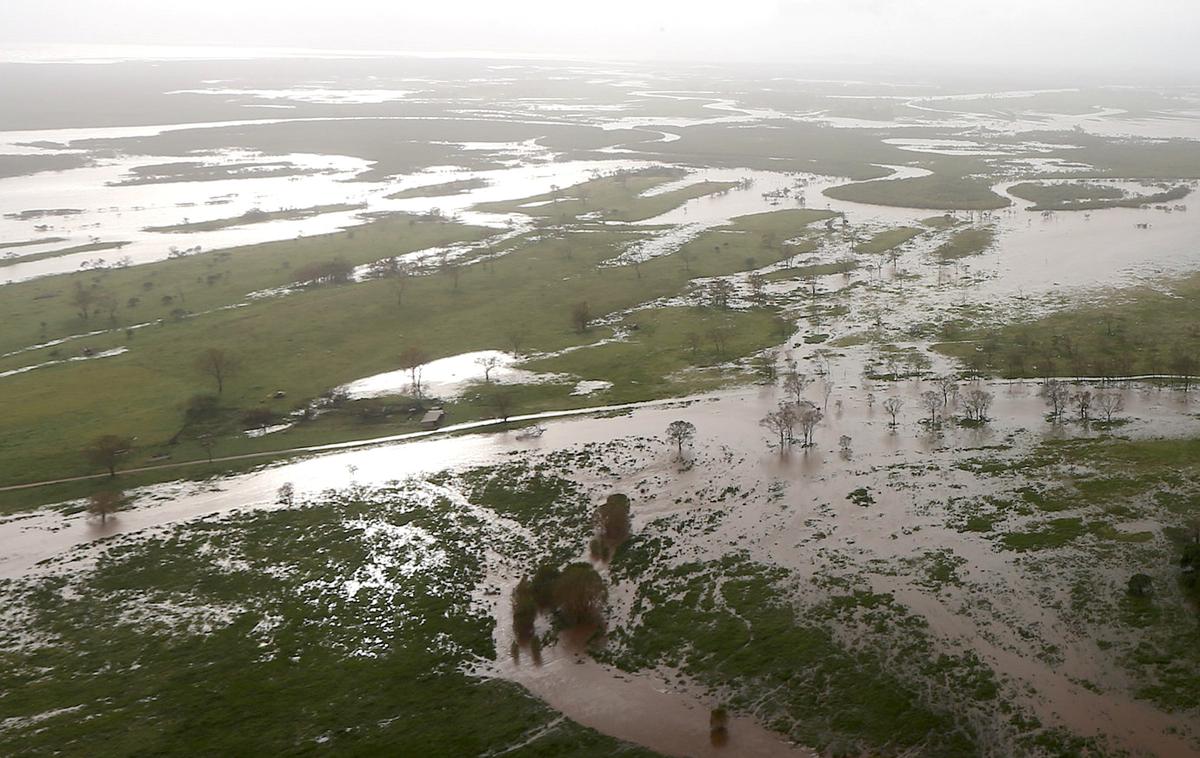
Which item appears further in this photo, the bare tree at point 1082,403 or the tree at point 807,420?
the bare tree at point 1082,403

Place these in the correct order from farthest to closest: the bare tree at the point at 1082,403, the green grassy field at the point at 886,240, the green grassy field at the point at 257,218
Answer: the green grassy field at the point at 257,218 < the green grassy field at the point at 886,240 < the bare tree at the point at 1082,403

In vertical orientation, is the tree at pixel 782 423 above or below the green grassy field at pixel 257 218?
below

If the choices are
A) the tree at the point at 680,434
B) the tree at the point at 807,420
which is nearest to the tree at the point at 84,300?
the tree at the point at 680,434

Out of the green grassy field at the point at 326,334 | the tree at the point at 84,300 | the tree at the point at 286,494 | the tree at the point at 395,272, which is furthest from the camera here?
the tree at the point at 395,272

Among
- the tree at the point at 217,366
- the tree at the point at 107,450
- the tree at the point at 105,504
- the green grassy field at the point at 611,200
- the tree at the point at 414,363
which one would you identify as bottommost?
the tree at the point at 105,504

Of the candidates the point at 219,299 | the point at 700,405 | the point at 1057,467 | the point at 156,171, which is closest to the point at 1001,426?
the point at 1057,467

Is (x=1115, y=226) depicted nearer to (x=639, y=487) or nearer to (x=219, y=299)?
(x=639, y=487)

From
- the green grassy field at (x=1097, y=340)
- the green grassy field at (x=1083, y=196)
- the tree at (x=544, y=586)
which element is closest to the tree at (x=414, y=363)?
the tree at (x=544, y=586)

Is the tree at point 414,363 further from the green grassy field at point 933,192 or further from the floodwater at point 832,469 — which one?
the green grassy field at point 933,192
